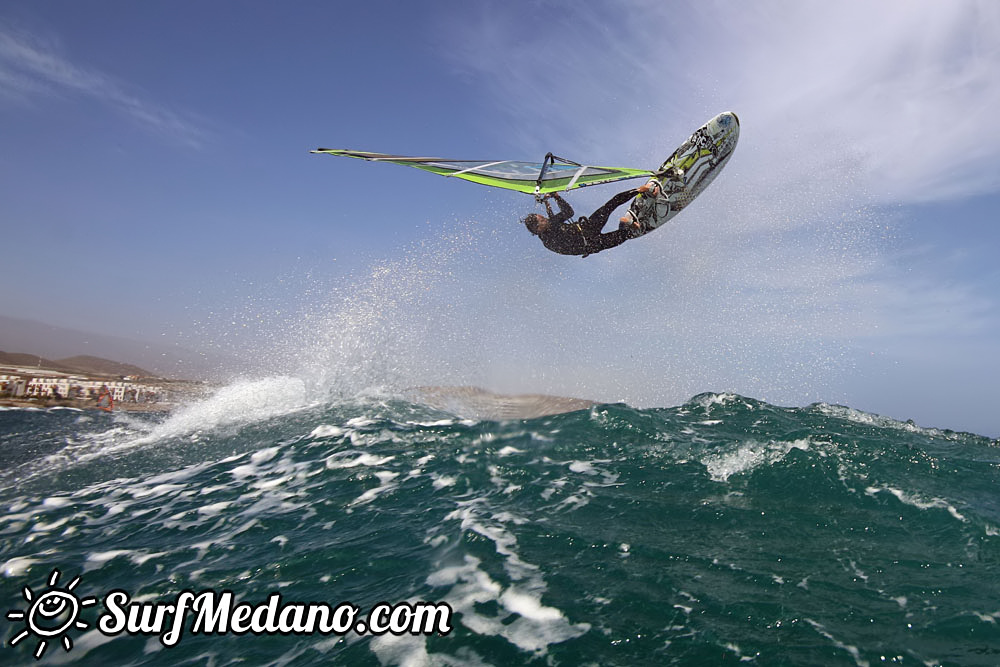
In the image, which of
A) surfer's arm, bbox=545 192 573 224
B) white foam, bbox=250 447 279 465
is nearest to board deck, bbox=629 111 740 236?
surfer's arm, bbox=545 192 573 224

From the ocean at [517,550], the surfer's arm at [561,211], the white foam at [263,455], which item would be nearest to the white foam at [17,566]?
the ocean at [517,550]

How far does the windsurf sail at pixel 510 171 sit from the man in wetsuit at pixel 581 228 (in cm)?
46

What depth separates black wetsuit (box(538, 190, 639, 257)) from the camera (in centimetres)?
1058

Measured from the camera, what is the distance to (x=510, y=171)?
11484mm

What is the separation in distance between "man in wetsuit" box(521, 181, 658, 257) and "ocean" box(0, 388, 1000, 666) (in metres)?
4.24

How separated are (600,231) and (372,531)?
7394mm

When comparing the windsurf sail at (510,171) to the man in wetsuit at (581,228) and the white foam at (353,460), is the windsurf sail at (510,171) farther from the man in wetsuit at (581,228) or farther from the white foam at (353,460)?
the white foam at (353,460)

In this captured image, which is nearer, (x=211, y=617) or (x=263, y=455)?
(x=211, y=617)

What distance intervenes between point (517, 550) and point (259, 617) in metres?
2.83

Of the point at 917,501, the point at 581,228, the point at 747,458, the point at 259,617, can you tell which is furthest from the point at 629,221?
the point at 259,617

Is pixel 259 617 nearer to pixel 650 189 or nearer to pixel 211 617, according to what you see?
pixel 211 617

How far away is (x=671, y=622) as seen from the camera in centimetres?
446

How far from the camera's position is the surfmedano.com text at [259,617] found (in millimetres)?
4688

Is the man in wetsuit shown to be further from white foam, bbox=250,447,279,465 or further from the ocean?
white foam, bbox=250,447,279,465
